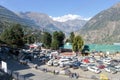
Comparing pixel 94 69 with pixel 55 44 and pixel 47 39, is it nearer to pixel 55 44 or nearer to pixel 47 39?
pixel 55 44

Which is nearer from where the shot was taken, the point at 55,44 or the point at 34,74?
the point at 34,74

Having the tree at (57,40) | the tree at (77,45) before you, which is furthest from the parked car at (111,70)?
the tree at (57,40)

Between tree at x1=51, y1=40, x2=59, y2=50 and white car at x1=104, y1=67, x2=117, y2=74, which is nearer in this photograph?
white car at x1=104, y1=67, x2=117, y2=74

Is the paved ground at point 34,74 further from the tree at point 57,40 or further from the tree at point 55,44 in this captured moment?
the tree at point 57,40

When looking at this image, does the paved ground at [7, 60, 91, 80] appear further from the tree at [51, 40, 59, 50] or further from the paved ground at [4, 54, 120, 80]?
the tree at [51, 40, 59, 50]

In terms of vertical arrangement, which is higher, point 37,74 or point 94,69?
point 94,69

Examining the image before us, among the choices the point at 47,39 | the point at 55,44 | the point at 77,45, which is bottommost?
the point at 77,45

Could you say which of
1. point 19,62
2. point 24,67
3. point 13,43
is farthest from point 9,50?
point 24,67

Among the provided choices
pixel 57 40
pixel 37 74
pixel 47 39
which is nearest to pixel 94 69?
pixel 37 74

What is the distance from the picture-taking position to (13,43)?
116 meters

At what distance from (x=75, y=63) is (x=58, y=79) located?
23.3 m

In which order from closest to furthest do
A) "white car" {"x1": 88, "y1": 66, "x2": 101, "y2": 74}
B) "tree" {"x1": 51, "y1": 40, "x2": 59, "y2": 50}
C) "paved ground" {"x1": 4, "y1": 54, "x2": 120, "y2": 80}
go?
"paved ground" {"x1": 4, "y1": 54, "x2": 120, "y2": 80}, "white car" {"x1": 88, "y1": 66, "x2": 101, "y2": 74}, "tree" {"x1": 51, "y1": 40, "x2": 59, "y2": 50}

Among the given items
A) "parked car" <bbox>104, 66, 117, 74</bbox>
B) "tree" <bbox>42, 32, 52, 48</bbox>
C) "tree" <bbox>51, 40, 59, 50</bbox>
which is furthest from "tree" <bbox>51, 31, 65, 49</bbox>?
"parked car" <bbox>104, 66, 117, 74</bbox>

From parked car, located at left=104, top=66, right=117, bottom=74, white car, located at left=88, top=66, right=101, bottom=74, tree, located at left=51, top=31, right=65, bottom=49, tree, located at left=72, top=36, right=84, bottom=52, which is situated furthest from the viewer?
tree, located at left=51, top=31, right=65, bottom=49
